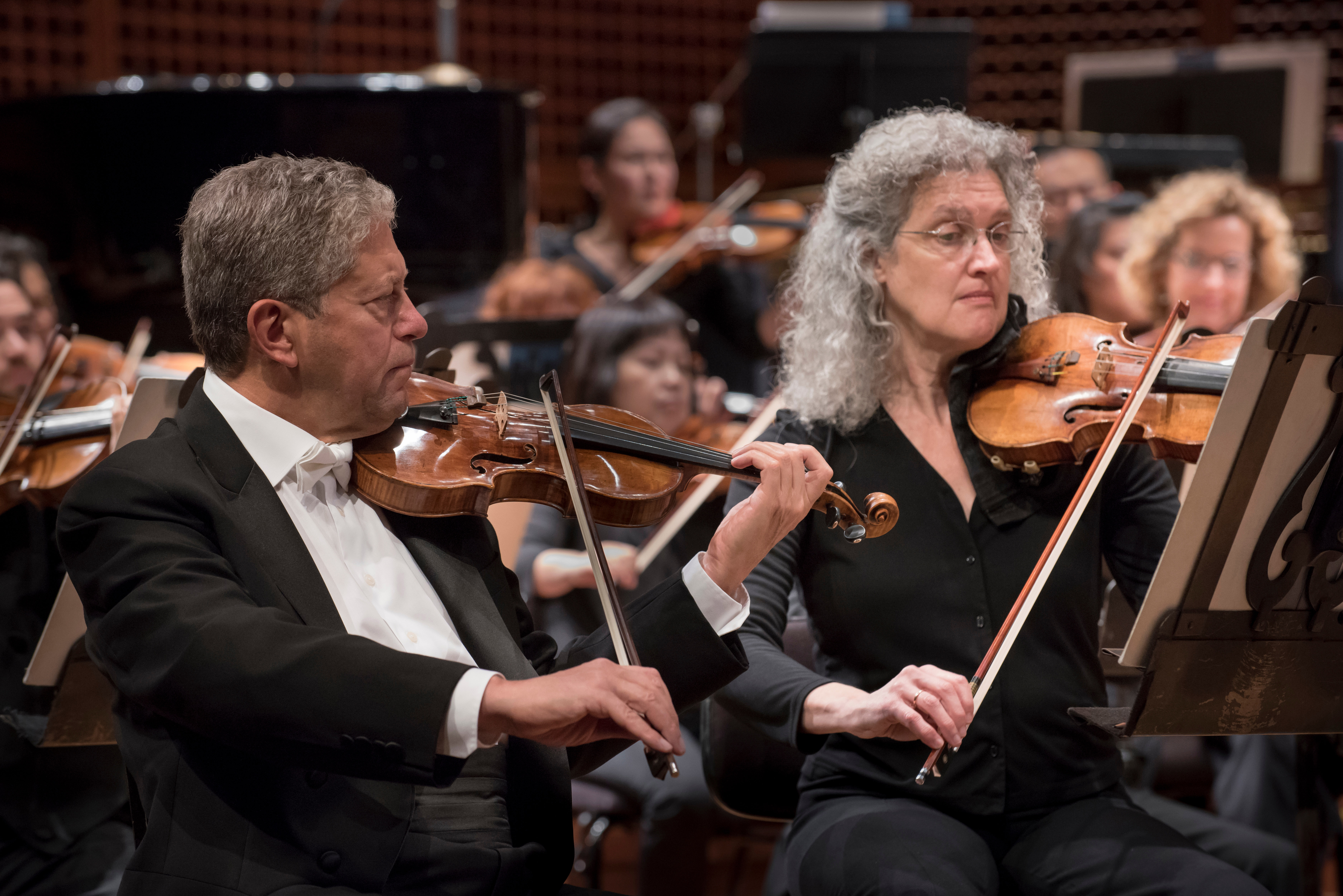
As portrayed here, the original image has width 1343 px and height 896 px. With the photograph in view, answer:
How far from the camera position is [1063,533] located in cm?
150

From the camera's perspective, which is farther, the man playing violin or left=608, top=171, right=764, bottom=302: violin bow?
left=608, top=171, right=764, bottom=302: violin bow

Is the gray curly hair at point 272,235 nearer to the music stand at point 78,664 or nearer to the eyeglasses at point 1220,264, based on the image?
the music stand at point 78,664

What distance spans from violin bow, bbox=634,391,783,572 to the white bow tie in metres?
0.81

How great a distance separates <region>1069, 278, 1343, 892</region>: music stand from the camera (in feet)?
4.25

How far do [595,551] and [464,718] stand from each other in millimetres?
201

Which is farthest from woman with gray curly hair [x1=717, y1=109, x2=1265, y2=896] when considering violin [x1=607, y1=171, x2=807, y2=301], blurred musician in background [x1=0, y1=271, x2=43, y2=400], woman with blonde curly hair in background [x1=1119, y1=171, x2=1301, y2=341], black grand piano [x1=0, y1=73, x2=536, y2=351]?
black grand piano [x1=0, y1=73, x2=536, y2=351]

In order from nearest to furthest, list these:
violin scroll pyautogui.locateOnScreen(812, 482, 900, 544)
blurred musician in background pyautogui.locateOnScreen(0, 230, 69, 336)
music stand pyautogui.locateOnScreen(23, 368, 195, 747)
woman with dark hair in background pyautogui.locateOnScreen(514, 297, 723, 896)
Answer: violin scroll pyautogui.locateOnScreen(812, 482, 900, 544) → music stand pyautogui.locateOnScreen(23, 368, 195, 747) → blurred musician in background pyautogui.locateOnScreen(0, 230, 69, 336) → woman with dark hair in background pyautogui.locateOnScreen(514, 297, 723, 896)

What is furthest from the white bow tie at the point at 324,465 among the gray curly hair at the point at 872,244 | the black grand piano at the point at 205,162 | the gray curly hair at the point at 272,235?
the black grand piano at the point at 205,162

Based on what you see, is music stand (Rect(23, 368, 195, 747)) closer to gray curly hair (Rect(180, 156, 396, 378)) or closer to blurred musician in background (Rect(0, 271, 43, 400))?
gray curly hair (Rect(180, 156, 396, 378))

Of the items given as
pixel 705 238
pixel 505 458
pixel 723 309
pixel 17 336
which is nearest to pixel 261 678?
pixel 505 458

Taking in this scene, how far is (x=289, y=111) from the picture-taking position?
13.0ft

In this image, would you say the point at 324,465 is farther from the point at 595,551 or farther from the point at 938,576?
the point at 938,576

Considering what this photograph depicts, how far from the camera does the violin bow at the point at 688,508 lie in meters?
2.21

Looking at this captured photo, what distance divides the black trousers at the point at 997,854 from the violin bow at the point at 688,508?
68 cm
